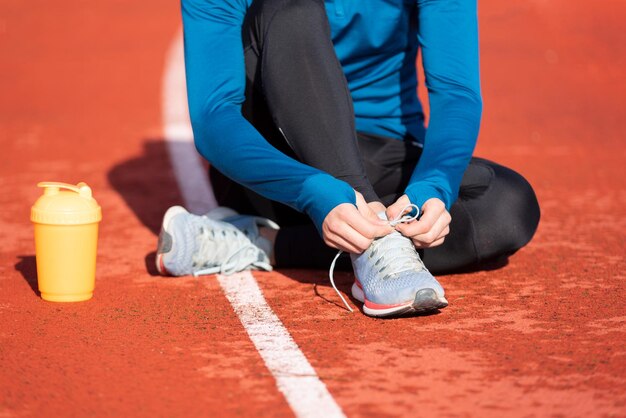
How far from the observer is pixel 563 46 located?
10258 mm

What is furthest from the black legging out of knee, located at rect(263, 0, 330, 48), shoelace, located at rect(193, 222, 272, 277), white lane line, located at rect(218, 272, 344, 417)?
white lane line, located at rect(218, 272, 344, 417)

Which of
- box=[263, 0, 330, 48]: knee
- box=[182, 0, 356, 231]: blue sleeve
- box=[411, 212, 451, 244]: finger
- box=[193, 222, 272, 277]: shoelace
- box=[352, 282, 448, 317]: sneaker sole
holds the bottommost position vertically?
box=[193, 222, 272, 277]: shoelace

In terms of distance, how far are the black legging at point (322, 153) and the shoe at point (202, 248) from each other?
13 centimetres

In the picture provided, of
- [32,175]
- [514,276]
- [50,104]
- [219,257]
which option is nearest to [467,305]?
[514,276]

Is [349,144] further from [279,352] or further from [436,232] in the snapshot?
[279,352]

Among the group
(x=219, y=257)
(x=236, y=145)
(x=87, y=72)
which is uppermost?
(x=236, y=145)

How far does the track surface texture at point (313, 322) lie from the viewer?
8.41 ft

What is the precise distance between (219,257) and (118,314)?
599 millimetres

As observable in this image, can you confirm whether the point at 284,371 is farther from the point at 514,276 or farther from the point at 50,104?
the point at 50,104

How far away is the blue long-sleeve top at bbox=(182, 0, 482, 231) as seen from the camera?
3.26 meters

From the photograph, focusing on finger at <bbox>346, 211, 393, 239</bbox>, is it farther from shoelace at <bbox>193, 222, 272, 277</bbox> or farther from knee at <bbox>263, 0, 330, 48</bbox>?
shoelace at <bbox>193, 222, 272, 277</bbox>

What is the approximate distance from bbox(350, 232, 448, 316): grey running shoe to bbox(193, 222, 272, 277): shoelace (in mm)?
748

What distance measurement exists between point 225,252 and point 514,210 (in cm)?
108

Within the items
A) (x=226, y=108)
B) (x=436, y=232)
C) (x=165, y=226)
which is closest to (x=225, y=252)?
(x=165, y=226)
